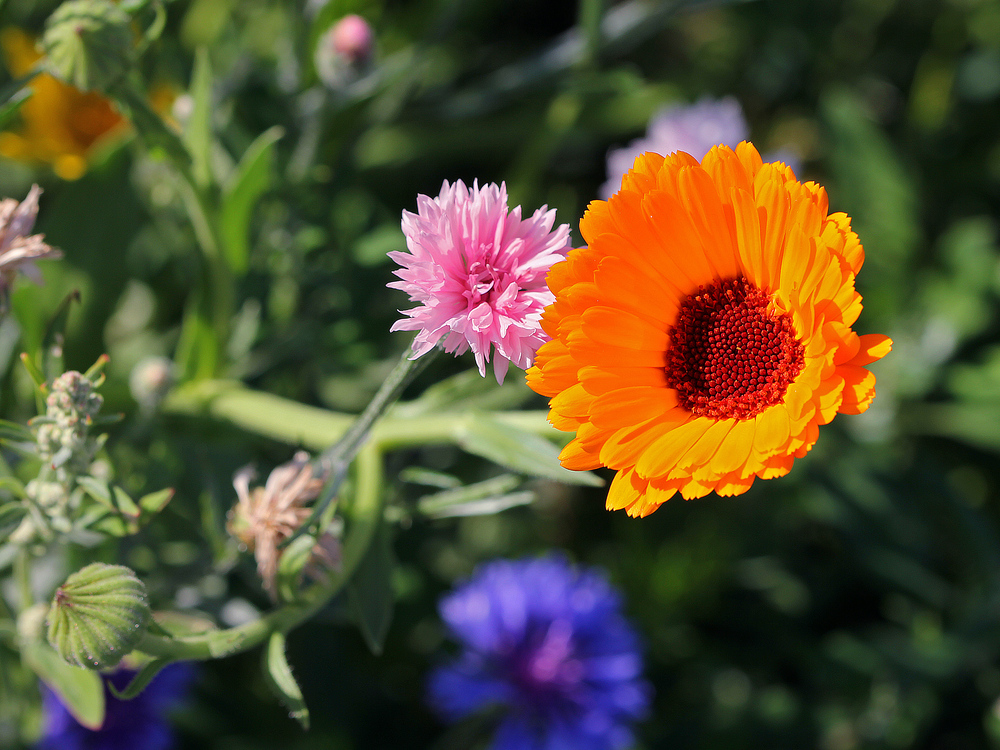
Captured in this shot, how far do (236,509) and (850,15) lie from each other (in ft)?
8.60

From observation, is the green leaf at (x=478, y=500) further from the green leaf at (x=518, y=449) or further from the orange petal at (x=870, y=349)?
the orange petal at (x=870, y=349)

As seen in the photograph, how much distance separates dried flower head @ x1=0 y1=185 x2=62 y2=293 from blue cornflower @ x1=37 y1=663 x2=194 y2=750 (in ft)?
2.88

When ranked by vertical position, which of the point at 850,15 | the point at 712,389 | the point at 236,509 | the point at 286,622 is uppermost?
the point at 850,15

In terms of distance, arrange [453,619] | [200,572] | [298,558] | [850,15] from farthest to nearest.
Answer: [850,15]
[453,619]
[200,572]
[298,558]

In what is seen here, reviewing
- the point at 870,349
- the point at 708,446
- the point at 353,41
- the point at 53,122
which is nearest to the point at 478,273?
the point at 708,446

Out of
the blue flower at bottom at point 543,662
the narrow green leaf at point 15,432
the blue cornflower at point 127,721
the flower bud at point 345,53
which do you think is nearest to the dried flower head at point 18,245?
the narrow green leaf at point 15,432

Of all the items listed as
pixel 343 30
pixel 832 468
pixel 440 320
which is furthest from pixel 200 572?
pixel 832 468

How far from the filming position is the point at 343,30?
5.16 feet

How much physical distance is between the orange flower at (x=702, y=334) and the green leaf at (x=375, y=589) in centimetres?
50

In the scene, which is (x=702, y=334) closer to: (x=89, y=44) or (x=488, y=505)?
(x=488, y=505)

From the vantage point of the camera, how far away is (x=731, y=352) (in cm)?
106

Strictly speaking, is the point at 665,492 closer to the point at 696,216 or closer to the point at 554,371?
the point at 554,371

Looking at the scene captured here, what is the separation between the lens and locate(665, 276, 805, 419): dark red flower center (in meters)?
1.03

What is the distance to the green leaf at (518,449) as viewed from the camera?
1.11 metres
